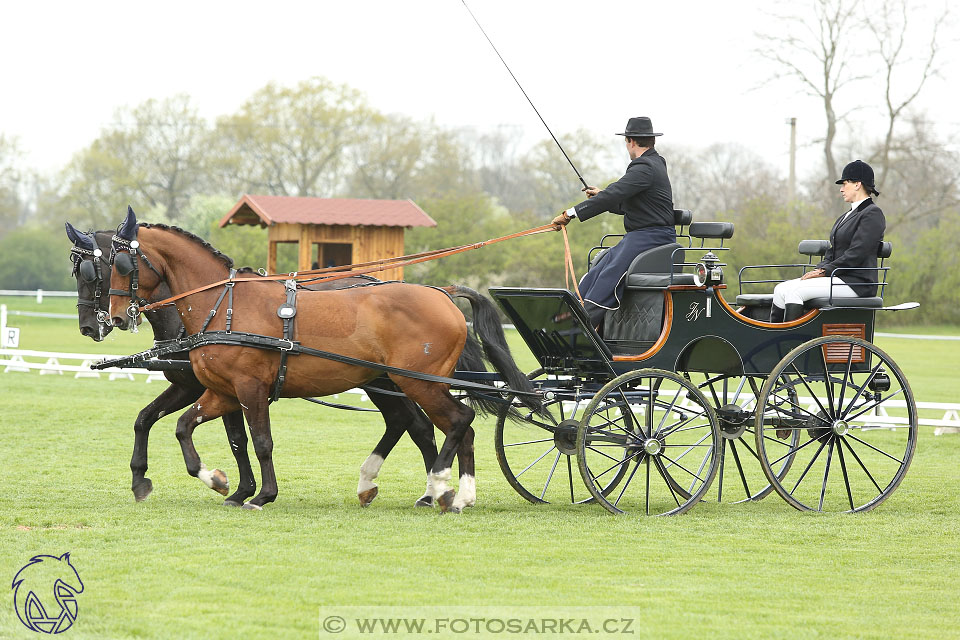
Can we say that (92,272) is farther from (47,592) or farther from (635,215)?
(635,215)

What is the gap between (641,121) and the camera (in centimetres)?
771

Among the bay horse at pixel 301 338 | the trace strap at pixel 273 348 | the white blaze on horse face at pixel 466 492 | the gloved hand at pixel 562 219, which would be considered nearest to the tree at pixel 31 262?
the bay horse at pixel 301 338

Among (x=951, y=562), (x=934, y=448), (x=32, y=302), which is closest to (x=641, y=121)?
(x=951, y=562)

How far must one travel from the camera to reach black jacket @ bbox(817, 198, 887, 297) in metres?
7.68

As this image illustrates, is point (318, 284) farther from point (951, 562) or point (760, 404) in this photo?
point (951, 562)

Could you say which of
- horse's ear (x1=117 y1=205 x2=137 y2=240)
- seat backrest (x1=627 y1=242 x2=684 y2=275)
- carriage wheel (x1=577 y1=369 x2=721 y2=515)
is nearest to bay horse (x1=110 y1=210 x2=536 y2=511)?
horse's ear (x1=117 y1=205 x2=137 y2=240)

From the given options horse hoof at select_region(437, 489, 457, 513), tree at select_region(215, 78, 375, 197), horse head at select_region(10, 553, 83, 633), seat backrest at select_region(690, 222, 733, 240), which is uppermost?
tree at select_region(215, 78, 375, 197)

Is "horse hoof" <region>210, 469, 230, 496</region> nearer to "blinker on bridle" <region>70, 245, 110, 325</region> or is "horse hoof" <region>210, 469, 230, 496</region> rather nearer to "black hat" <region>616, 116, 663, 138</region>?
"blinker on bridle" <region>70, 245, 110, 325</region>

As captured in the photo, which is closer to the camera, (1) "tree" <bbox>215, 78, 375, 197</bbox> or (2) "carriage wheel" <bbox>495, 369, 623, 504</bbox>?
(2) "carriage wheel" <bbox>495, 369, 623, 504</bbox>

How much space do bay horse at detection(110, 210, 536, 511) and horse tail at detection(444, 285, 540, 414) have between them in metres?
0.33

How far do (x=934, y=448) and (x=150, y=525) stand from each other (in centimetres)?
889

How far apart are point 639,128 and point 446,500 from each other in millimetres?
2974

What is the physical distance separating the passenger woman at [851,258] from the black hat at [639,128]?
1.49 m

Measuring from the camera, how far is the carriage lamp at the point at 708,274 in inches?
289
